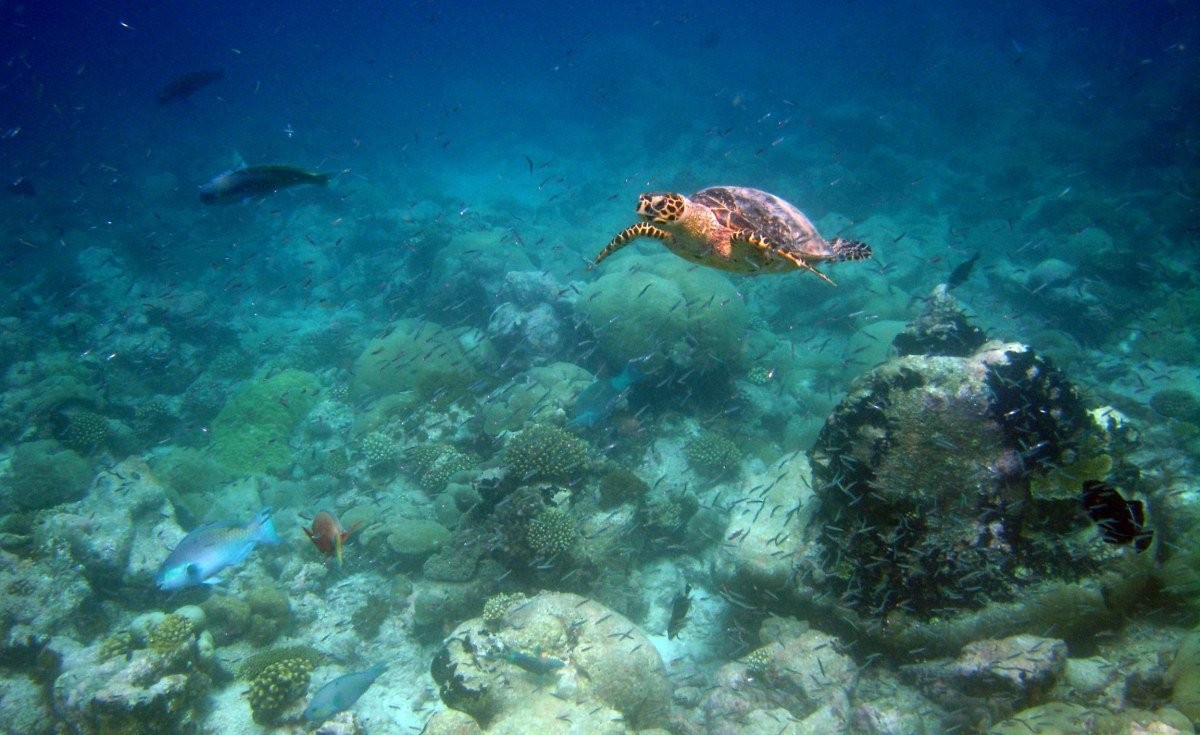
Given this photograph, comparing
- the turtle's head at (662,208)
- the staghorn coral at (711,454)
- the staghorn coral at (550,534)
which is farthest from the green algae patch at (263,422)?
the turtle's head at (662,208)

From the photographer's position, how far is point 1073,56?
1563 inches

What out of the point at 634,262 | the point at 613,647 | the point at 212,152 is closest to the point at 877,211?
the point at 634,262

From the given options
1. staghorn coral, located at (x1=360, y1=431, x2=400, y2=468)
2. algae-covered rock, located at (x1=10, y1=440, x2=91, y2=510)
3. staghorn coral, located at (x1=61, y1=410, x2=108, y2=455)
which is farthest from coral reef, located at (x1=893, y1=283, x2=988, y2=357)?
staghorn coral, located at (x1=61, y1=410, x2=108, y2=455)

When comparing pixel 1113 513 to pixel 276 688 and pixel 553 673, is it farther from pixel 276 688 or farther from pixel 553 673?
pixel 276 688

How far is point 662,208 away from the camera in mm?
3730

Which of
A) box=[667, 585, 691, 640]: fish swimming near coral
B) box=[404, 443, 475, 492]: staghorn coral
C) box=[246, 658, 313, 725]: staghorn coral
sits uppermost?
box=[667, 585, 691, 640]: fish swimming near coral

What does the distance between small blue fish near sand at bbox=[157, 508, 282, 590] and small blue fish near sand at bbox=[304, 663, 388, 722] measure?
218 cm

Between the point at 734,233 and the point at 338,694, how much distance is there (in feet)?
22.3

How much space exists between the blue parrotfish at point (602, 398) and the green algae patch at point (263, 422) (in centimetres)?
782

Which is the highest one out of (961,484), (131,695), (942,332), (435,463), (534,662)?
(942,332)

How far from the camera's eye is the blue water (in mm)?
12156

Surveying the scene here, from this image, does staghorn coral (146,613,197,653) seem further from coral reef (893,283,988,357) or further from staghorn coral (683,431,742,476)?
coral reef (893,283,988,357)

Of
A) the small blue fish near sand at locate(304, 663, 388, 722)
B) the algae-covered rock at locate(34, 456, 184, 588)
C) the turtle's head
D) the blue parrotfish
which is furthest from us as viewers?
the blue parrotfish

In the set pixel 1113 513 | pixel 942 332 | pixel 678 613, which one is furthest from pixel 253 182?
pixel 1113 513
